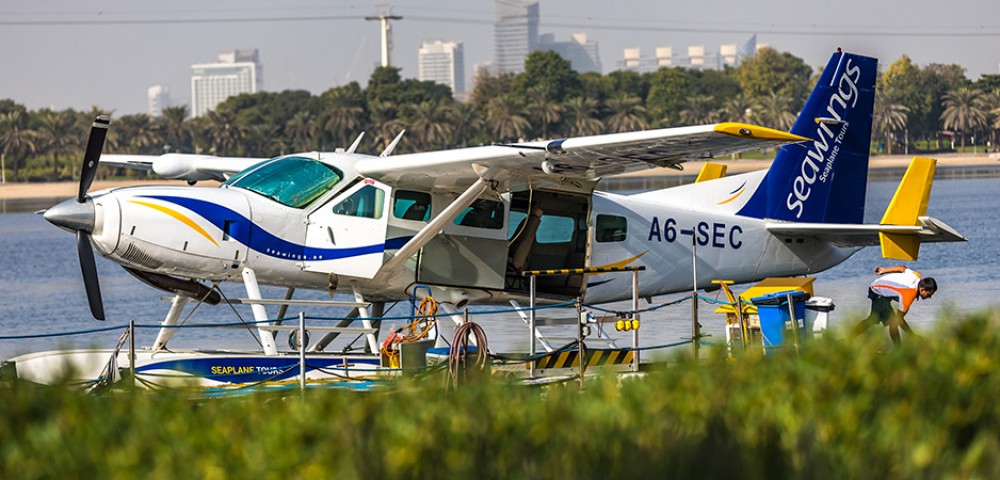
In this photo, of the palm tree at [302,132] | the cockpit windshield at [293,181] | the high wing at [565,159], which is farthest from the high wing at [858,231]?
the palm tree at [302,132]

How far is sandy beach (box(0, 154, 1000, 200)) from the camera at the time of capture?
82938mm

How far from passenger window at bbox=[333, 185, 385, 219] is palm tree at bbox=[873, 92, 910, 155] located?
361 ft

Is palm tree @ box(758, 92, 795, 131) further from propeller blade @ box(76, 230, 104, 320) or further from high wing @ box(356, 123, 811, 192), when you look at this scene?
propeller blade @ box(76, 230, 104, 320)

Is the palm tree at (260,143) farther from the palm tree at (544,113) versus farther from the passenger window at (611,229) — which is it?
the passenger window at (611,229)

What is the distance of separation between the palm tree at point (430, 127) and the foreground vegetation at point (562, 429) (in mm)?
98946

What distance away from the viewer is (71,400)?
171 inches

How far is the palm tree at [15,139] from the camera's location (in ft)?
338

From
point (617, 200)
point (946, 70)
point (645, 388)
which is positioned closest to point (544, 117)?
point (946, 70)

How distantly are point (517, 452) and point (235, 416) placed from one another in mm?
997

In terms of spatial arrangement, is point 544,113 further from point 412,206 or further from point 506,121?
point 412,206

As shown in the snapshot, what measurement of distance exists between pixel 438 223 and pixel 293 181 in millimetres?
1416

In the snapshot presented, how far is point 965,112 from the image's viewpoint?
117500 millimetres

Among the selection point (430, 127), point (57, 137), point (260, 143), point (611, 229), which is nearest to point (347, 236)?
point (611, 229)

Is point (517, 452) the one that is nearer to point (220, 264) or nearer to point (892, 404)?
point (892, 404)
